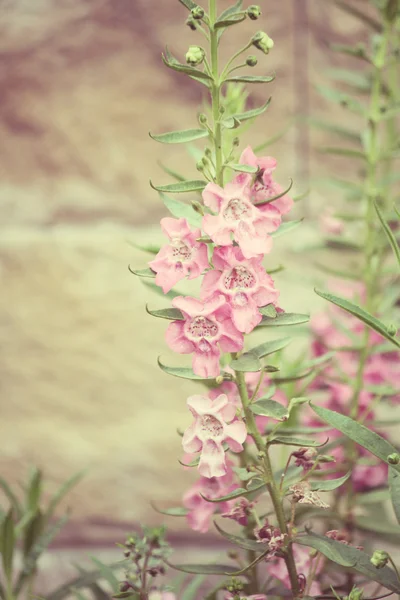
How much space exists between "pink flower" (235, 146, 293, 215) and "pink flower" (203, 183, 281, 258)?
2 centimetres

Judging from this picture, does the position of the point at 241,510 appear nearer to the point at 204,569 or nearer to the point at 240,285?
the point at 204,569

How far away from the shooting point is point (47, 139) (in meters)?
0.92

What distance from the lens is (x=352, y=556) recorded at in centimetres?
49

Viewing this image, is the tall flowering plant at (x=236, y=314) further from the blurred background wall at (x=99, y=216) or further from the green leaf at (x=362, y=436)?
the blurred background wall at (x=99, y=216)

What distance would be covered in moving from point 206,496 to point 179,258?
202 millimetres

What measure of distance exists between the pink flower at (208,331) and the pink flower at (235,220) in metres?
0.04

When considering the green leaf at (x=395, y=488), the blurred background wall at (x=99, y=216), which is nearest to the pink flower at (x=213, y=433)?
the green leaf at (x=395, y=488)

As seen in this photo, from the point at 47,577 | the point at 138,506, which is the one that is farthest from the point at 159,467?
the point at 47,577

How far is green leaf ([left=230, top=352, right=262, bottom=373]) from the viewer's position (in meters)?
0.46

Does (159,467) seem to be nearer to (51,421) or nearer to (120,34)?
(51,421)

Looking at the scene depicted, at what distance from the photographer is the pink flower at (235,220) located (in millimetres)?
448

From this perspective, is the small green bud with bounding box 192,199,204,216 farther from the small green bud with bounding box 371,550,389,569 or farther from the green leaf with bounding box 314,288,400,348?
the small green bud with bounding box 371,550,389,569

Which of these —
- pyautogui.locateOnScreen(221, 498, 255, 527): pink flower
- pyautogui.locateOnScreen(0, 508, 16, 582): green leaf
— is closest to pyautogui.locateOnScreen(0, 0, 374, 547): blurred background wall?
pyautogui.locateOnScreen(0, 508, 16, 582): green leaf

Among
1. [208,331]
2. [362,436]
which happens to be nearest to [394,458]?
[362,436]
